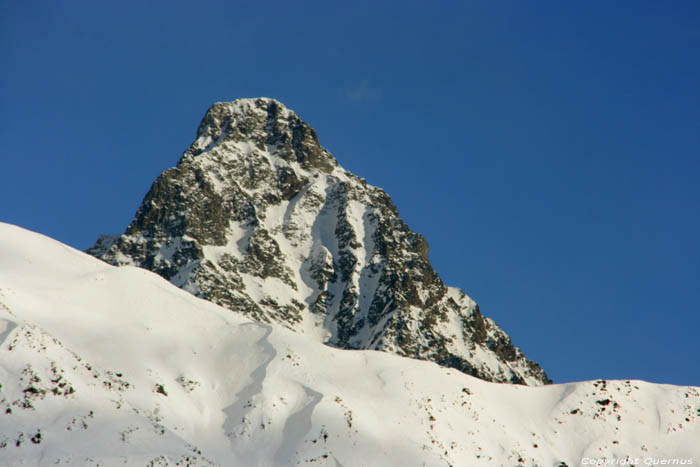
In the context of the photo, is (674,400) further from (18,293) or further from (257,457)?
(18,293)

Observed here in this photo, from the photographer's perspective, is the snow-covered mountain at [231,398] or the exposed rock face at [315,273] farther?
the exposed rock face at [315,273]

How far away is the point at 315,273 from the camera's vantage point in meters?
185

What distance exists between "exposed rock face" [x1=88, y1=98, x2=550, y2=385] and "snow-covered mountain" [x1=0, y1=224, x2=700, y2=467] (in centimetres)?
9429

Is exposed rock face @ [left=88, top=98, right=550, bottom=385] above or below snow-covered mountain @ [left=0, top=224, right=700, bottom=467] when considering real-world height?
above

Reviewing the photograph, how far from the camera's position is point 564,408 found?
6669cm

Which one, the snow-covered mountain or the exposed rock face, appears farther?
the exposed rock face

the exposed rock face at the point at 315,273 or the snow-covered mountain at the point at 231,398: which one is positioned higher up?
the exposed rock face at the point at 315,273

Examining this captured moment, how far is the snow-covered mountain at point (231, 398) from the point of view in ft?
155

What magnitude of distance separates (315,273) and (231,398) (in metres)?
126

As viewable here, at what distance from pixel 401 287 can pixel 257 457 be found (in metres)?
129

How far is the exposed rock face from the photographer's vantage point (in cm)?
16875

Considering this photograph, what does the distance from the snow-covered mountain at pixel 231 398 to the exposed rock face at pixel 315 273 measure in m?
94.3

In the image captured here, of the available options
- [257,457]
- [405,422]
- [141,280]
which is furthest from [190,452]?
[141,280]

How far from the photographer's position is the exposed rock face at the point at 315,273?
168750 millimetres
